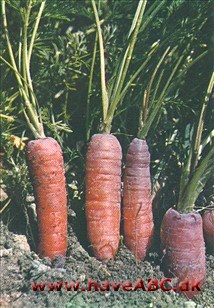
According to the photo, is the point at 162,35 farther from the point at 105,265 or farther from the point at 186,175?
the point at 105,265

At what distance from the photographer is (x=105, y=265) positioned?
236 centimetres

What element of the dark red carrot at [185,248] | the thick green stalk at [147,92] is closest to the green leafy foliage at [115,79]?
the thick green stalk at [147,92]

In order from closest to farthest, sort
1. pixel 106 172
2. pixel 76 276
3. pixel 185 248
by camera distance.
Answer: pixel 76 276 → pixel 185 248 → pixel 106 172

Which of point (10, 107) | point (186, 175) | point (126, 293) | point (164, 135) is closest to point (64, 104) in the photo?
point (10, 107)

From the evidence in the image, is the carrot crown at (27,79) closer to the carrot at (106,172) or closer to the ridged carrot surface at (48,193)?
the ridged carrot surface at (48,193)

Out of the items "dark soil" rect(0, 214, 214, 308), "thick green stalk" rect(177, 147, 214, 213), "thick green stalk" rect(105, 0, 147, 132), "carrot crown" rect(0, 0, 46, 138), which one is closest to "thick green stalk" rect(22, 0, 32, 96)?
"carrot crown" rect(0, 0, 46, 138)

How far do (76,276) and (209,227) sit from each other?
68 centimetres

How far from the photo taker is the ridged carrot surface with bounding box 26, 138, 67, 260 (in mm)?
2396

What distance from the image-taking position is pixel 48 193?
2.41 metres

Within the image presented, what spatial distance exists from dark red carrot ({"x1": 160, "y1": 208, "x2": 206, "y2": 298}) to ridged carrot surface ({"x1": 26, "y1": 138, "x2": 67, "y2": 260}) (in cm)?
49

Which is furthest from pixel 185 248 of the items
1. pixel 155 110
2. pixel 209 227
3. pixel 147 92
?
pixel 147 92

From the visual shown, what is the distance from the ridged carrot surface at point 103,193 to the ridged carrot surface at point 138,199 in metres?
0.05

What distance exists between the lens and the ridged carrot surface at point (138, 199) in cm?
244

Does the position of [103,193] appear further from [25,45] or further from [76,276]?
[25,45]
